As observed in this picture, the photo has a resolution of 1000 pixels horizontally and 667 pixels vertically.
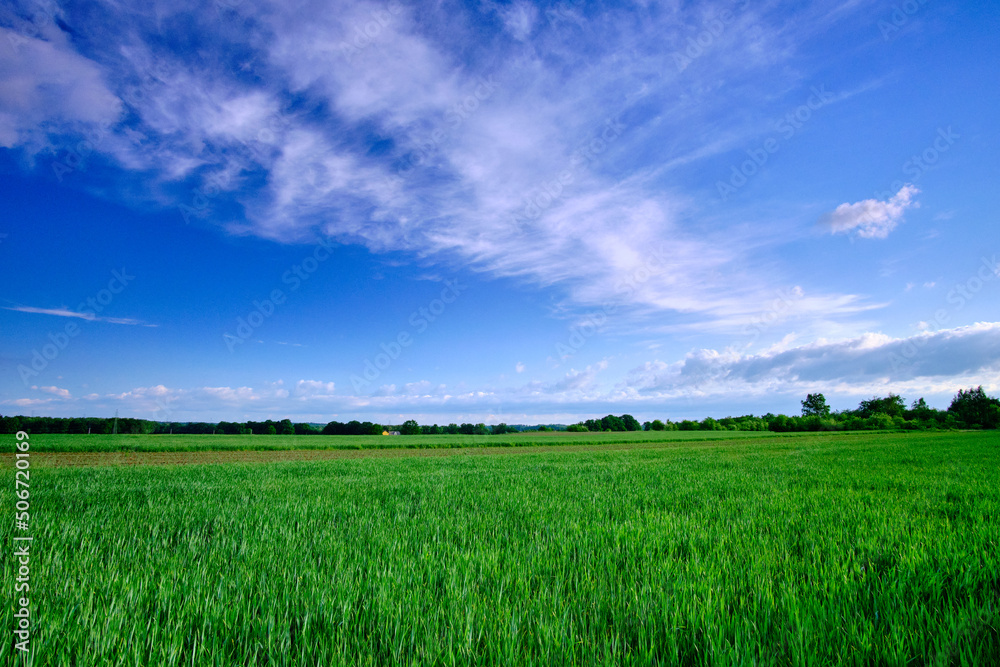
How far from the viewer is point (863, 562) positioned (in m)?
4.14

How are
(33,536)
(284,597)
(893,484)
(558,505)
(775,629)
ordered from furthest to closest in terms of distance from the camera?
1. (893,484)
2. (558,505)
3. (33,536)
4. (284,597)
5. (775,629)

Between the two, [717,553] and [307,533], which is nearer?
[717,553]

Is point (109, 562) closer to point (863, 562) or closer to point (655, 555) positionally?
point (655, 555)

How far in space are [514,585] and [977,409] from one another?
15549cm

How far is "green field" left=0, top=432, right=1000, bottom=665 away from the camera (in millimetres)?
2438

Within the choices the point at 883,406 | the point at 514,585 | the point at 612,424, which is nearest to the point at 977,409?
the point at 883,406

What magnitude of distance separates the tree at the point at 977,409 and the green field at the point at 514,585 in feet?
460

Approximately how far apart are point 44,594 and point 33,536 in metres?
2.73

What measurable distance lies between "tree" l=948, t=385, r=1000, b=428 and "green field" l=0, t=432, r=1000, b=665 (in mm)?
140304

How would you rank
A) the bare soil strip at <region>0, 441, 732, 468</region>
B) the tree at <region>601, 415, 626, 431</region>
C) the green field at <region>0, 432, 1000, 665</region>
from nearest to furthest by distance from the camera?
the green field at <region>0, 432, 1000, 665</region> < the bare soil strip at <region>0, 441, 732, 468</region> < the tree at <region>601, 415, 626, 431</region>

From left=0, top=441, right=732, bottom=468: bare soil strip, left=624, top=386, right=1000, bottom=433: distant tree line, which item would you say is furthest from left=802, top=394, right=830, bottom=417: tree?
left=0, top=441, right=732, bottom=468: bare soil strip

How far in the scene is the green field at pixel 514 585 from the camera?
96.0 inches

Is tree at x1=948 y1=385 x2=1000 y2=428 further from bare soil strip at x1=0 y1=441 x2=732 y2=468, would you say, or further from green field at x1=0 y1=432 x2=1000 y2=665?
green field at x1=0 y1=432 x2=1000 y2=665

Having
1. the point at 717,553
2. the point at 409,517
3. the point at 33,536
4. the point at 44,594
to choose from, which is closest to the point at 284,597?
the point at 44,594
